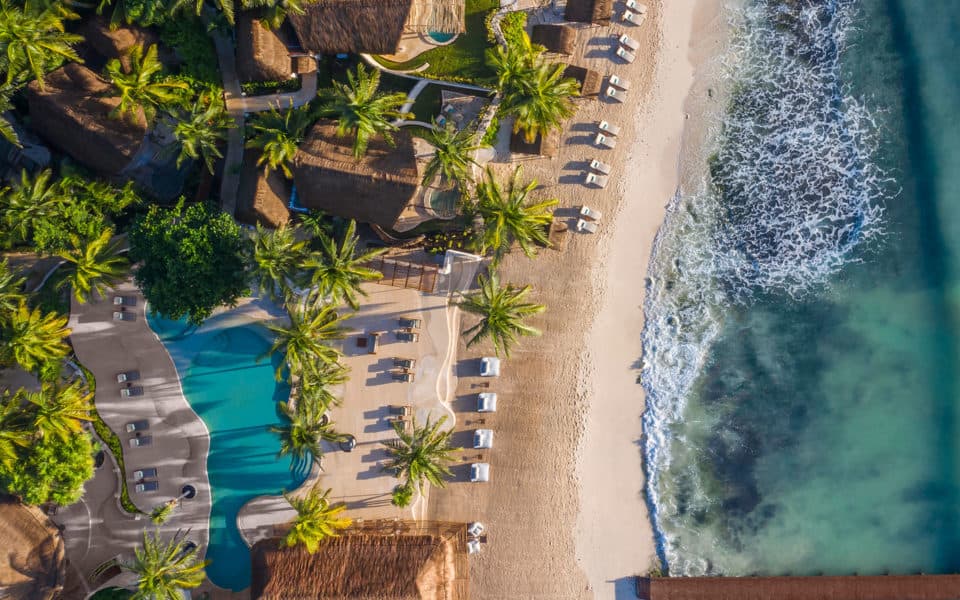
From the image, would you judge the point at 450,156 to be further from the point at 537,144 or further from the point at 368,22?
the point at 368,22

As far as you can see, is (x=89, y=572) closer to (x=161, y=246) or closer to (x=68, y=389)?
(x=68, y=389)

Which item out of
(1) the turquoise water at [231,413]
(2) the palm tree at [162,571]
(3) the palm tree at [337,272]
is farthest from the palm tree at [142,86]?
(2) the palm tree at [162,571]

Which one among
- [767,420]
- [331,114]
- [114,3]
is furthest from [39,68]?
[767,420]

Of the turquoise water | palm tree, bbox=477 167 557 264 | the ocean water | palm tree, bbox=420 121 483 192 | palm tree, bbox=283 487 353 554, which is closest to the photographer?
palm tree, bbox=283 487 353 554

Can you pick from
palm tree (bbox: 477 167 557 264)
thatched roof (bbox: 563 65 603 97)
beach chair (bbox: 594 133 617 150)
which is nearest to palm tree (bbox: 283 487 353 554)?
palm tree (bbox: 477 167 557 264)

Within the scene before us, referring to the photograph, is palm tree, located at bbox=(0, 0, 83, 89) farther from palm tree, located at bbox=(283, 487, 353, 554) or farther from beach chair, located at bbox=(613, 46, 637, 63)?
beach chair, located at bbox=(613, 46, 637, 63)

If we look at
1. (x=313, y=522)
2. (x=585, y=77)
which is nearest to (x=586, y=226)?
(x=585, y=77)
